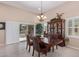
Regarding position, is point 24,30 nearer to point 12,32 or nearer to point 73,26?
point 12,32

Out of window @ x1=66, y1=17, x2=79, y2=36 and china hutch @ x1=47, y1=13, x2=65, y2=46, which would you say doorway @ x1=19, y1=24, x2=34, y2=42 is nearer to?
china hutch @ x1=47, y1=13, x2=65, y2=46

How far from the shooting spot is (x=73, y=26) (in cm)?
635

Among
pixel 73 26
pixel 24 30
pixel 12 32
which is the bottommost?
pixel 12 32

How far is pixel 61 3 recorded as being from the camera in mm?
5945

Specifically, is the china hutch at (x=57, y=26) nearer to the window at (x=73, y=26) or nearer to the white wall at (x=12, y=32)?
the window at (x=73, y=26)

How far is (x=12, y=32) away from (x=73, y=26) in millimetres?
4290


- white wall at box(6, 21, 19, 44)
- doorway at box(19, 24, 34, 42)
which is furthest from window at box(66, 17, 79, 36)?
white wall at box(6, 21, 19, 44)

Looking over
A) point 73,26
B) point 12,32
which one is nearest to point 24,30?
point 12,32

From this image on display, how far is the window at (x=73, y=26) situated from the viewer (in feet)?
20.1

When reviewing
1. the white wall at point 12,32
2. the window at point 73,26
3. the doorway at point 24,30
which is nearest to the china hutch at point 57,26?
the window at point 73,26

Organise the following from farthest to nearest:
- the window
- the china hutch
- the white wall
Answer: the white wall, the china hutch, the window

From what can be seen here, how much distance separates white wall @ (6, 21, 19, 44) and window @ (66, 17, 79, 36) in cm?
382

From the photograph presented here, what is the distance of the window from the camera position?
6.12m

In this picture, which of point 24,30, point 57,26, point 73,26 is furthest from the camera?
point 24,30
